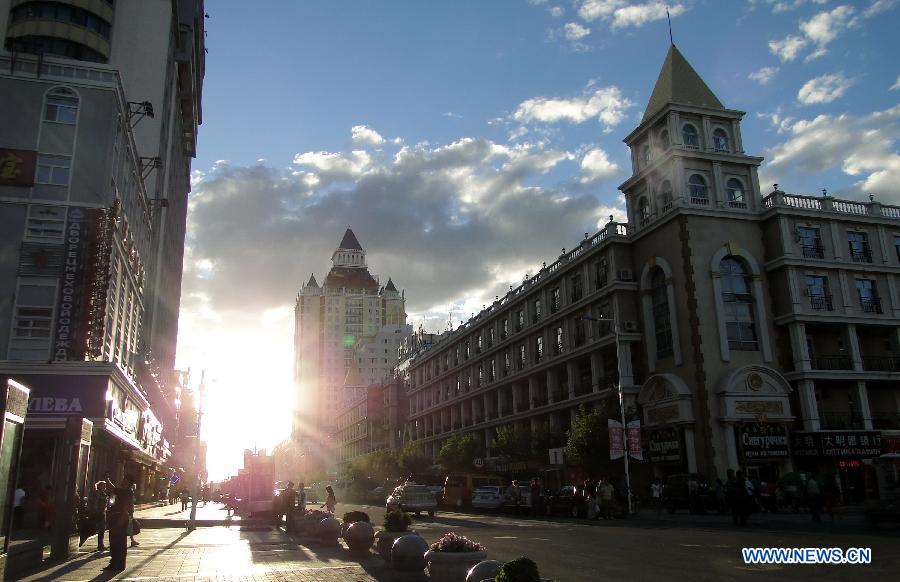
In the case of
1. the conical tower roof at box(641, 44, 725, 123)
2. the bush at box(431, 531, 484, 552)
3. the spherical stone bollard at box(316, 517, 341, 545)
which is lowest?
the spherical stone bollard at box(316, 517, 341, 545)

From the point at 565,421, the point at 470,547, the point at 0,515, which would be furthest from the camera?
the point at 565,421

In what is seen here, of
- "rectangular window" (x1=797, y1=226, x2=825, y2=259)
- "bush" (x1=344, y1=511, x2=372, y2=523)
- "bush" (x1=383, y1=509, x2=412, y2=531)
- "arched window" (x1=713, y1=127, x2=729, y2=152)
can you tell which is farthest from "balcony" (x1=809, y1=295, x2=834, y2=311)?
"bush" (x1=383, y1=509, x2=412, y2=531)

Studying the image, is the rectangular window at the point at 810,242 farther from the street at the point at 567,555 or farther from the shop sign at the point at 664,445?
the street at the point at 567,555

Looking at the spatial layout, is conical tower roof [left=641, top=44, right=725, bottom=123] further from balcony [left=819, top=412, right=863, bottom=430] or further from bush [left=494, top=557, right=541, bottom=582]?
bush [left=494, top=557, right=541, bottom=582]

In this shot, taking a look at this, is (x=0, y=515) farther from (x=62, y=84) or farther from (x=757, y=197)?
(x=757, y=197)

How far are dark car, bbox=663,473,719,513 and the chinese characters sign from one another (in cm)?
3493

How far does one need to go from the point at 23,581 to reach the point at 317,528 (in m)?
10.3


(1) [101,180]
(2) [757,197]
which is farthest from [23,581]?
(2) [757,197]

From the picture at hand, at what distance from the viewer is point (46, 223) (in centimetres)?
3139

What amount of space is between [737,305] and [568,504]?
18.7 m

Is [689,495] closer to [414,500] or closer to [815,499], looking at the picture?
[815,499]

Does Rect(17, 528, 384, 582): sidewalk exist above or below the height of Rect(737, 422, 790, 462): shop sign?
below

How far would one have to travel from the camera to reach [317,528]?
21.9 metres

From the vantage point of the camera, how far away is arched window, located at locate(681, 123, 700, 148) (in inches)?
1933
